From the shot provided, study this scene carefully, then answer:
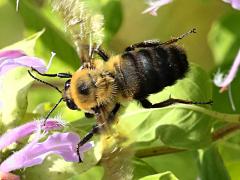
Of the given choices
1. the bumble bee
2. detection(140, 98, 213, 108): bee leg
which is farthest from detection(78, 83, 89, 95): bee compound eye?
detection(140, 98, 213, 108): bee leg

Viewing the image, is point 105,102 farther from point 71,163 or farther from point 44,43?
point 44,43

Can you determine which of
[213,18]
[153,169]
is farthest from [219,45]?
[153,169]

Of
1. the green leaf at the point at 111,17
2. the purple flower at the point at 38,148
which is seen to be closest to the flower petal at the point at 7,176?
the purple flower at the point at 38,148

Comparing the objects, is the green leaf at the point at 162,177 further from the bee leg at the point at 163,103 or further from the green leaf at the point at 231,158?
the green leaf at the point at 231,158

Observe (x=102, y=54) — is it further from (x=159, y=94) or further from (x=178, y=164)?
(x=178, y=164)

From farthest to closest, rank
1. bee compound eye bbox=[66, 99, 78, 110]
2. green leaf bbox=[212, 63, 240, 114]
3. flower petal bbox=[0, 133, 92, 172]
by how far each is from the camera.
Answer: green leaf bbox=[212, 63, 240, 114] → bee compound eye bbox=[66, 99, 78, 110] → flower petal bbox=[0, 133, 92, 172]

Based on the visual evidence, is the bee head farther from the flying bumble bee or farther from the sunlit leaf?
the sunlit leaf
